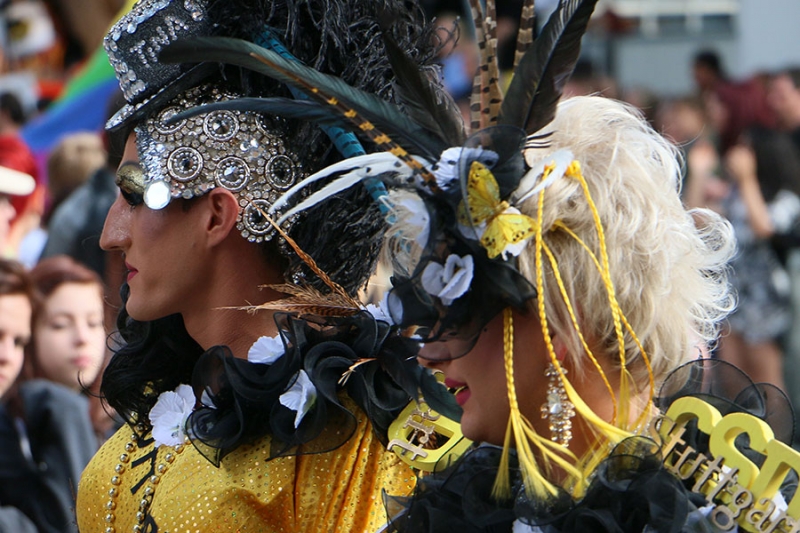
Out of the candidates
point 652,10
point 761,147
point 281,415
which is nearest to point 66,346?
point 281,415

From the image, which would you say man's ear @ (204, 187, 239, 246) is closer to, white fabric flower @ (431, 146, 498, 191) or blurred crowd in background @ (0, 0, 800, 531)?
blurred crowd in background @ (0, 0, 800, 531)

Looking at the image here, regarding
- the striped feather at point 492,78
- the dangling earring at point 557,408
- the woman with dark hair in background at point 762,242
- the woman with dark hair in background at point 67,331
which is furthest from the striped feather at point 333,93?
the woman with dark hair in background at point 762,242

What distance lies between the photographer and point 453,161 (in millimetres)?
1635

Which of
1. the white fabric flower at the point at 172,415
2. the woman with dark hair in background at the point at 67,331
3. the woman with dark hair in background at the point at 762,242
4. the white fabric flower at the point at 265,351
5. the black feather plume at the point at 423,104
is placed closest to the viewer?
the black feather plume at the point at 423,104

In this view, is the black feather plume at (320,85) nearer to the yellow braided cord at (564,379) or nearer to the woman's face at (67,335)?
the yellow braided cord at (564,379)

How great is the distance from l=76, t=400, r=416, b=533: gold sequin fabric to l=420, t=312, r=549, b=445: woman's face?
0.41 meters

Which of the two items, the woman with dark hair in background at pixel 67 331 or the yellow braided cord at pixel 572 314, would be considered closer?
the yellow braided cord at pixel 572 314

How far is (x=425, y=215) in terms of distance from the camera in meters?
1.65

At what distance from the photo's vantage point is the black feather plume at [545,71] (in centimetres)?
166

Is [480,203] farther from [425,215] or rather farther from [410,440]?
[410,440]

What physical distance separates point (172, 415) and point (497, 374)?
90cm

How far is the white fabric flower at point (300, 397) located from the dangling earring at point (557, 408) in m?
0.54

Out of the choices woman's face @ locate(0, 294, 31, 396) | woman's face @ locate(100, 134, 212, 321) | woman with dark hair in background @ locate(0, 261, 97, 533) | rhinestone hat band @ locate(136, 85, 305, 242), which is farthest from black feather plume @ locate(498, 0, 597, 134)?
woman's face @ locate(0, 294, 31, 396)

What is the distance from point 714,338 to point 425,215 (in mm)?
594
